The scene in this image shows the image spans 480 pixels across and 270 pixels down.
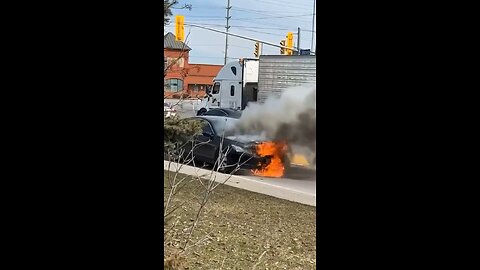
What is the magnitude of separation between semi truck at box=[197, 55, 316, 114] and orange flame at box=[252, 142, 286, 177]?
10.7 feet

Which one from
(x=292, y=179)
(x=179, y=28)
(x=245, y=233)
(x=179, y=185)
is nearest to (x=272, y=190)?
(x=292, y=179)

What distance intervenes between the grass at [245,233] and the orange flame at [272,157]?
1941 mm

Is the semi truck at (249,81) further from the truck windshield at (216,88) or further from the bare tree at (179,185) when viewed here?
the bare tree at (179,185)

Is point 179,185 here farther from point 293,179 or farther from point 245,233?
point 293,179

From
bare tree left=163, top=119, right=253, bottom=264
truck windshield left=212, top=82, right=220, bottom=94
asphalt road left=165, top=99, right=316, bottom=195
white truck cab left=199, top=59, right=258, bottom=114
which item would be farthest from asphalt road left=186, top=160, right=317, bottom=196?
truck windshield left=212, top=82, right=220, bottom=94

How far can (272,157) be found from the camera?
346 inches

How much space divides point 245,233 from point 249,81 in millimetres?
9971

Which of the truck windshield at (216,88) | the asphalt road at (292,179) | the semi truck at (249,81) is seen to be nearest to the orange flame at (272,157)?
the asphalt road at (292,179)

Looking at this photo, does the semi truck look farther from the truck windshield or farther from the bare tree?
the bare tree
